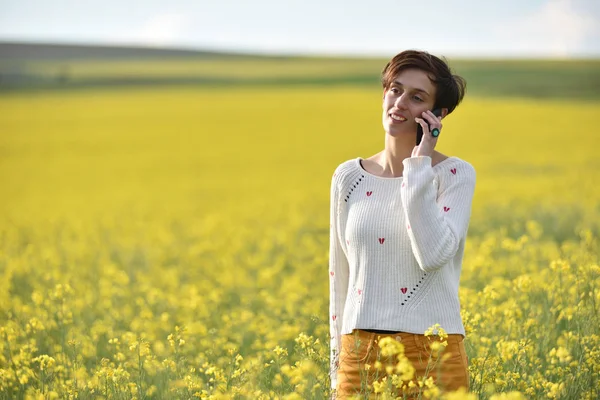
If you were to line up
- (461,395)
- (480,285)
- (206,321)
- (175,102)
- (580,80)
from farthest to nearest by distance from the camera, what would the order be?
1. (580,80)
2. (175,102)
3. (480,285)
4. (206,321)
5. (461,395)

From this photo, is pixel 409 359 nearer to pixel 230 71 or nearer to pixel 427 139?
pixel 427 139

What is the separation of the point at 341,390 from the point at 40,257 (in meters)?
7.05

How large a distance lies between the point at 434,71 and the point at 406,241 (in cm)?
62

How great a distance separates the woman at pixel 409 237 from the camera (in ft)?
9.82

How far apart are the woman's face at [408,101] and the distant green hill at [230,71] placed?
2922cm

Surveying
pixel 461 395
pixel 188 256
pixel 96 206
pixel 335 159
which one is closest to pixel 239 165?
pixel 335 159

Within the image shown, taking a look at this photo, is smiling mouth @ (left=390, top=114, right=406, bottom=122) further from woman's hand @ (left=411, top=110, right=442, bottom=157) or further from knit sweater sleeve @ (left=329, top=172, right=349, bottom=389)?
knit sweater sleeve @ (left=329, top=172, right=349, bottom=389)

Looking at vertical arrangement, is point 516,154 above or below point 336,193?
above

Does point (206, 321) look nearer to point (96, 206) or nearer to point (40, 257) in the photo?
point (40, 257)

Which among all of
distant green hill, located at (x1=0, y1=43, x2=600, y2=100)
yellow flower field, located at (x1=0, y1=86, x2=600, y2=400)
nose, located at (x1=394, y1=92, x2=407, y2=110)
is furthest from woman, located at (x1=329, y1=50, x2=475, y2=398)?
distant green hill, located at (x1=0, y1=43, x2=600, y2=100)

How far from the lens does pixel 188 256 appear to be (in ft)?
31.5

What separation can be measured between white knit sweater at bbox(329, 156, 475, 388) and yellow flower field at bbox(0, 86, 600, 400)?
0.29 meters

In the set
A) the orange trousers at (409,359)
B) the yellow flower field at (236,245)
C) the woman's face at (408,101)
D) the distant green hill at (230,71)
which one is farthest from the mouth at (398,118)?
the distant green hill at (230,71)

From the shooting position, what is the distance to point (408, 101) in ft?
10.4
